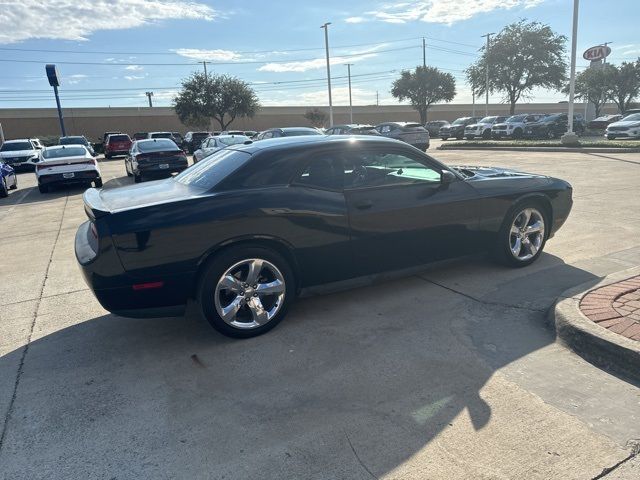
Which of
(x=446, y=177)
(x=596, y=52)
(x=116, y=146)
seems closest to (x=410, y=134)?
(x=116, y=146)

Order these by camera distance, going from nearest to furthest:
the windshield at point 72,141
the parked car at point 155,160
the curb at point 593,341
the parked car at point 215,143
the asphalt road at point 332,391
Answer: the asphalt road at point 332,391 → the curb at point 593,341 → the parked car at point 155,160 → the parked car at point 215,143 → the windshield at point 72,141

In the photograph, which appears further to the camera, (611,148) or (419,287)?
(611,148)

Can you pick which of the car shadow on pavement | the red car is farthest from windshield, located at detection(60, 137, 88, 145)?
the car shadow on pavement

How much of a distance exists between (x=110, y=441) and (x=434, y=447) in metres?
1.81

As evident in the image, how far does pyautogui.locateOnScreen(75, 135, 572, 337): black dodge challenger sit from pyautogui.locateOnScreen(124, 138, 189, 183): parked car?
10674 mm

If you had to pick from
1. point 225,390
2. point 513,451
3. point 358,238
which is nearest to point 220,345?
point 225,390

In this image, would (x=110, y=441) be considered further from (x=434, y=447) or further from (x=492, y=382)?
(x=492, y=382)

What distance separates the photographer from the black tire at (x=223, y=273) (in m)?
3.72

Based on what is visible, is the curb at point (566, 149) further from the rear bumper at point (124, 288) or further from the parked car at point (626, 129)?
the rear bumper at point (124, 288)

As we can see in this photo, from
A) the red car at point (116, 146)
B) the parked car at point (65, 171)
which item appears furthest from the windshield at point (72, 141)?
the parked car at point (65, 171)

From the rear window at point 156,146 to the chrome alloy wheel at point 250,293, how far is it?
12.4 meters

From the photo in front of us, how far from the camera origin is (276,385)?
3256 mm

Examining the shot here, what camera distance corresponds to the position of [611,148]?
1797cm

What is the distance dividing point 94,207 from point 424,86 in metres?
54.1
